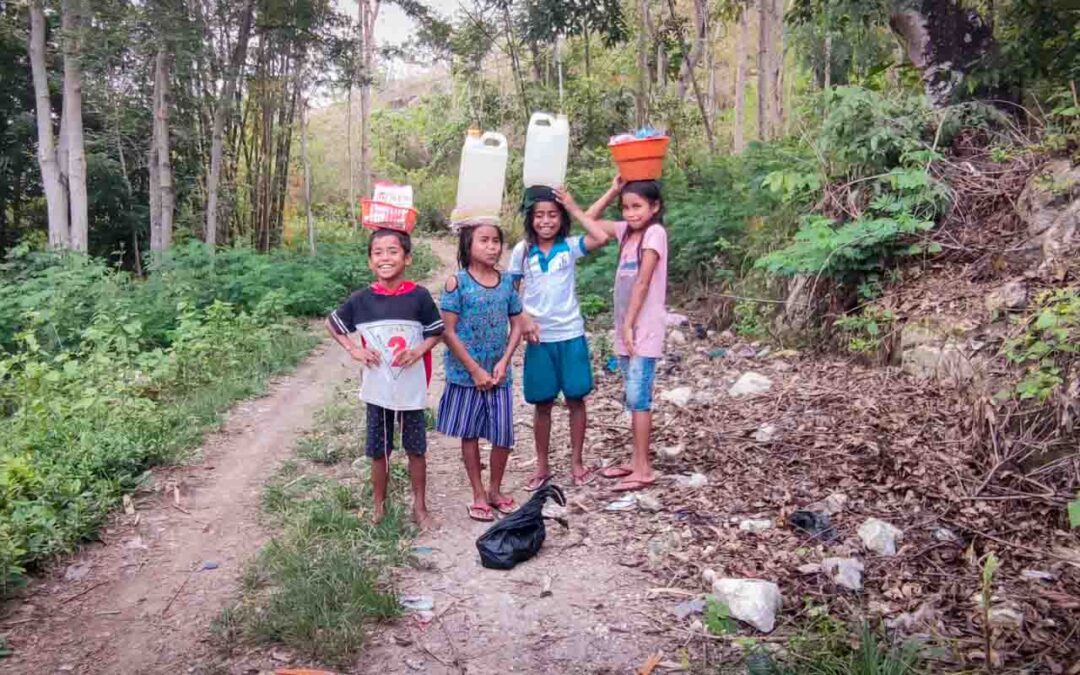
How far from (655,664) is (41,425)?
13.8ft

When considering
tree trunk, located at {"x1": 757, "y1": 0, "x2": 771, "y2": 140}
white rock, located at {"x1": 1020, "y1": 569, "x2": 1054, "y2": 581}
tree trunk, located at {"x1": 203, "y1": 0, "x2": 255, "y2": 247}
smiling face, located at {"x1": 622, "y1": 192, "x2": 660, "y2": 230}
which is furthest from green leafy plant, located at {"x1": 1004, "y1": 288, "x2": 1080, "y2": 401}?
tree trunk, located at {"x1": 203, "y1": 0, "x2": 255, "y2": 247}

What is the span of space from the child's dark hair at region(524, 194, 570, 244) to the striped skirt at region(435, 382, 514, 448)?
78 cm

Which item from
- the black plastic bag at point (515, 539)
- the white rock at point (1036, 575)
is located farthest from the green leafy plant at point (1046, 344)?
the black plastic bag at point (515, 539)

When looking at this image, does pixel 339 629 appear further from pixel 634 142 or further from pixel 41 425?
pixel 41 425

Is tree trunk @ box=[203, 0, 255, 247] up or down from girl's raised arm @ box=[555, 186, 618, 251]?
up

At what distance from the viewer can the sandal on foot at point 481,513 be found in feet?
12.1

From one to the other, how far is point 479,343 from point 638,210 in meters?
1.01

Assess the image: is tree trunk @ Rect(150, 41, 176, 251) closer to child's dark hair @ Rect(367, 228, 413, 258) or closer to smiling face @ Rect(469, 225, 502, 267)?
child's dark hair @ Rect(367, 228, 413, 258)

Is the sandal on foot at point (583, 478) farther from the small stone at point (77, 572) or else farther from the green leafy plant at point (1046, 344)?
the small stone at point (77, 572)

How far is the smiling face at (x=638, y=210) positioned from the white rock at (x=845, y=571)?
176 centimetres

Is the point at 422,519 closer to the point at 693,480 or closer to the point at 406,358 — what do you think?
the point at 406,358

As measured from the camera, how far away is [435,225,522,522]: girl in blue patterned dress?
3.57m

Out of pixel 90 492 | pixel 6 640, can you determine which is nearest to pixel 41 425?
pixel 90 492

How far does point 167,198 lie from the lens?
11.5 m
